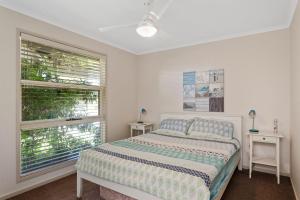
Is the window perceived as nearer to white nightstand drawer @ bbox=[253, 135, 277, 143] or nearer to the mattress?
the mattress

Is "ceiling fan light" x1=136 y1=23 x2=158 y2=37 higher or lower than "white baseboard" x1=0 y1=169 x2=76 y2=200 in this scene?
higher

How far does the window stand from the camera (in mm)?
2502

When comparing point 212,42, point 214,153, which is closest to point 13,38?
point 214,153

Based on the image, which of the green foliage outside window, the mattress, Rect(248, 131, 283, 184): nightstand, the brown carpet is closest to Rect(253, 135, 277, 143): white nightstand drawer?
Rect(248, 131, 283, 184): nightstand

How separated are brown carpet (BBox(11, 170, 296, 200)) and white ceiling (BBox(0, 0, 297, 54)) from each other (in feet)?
8.15

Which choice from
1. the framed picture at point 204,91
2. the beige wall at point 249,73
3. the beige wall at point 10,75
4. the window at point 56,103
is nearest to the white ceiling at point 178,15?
the beige wall at point 10,75

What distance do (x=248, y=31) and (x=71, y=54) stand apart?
3185 mm

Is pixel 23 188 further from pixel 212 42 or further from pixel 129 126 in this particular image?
pixel 212 42

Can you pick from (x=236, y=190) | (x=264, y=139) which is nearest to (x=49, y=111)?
(x=236, y=190)

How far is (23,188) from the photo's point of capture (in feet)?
7.89

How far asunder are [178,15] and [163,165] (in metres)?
2.06

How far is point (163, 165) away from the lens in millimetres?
1776

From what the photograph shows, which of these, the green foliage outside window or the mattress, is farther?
the green foliage outside window

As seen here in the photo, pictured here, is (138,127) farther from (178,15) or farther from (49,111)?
(178,15)
